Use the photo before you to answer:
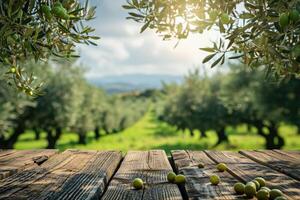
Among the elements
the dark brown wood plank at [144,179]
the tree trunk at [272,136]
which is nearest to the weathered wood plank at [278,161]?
the dark brown wood plank at [144,179]

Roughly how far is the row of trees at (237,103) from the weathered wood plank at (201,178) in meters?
13.5

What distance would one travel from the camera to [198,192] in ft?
11.3

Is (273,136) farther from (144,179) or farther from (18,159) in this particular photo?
(144,179)

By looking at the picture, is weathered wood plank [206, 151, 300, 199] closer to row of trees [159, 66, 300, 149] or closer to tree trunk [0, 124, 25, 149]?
row of trees [159, 66, 300, 149]

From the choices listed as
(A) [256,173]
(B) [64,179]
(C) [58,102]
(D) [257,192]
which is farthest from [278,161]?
(C) [58,102]

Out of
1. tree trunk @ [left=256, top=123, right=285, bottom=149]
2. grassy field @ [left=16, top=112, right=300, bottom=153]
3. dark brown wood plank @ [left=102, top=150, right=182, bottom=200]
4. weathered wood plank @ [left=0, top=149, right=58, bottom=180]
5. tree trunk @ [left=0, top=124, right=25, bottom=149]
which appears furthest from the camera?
grassy field @ [left=16, top=112, right=300, bottom=153]

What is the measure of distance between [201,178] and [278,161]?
1.53 meters

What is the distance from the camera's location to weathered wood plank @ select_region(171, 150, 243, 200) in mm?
3373

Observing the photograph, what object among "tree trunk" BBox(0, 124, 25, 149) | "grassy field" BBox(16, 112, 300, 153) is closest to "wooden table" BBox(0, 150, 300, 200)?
"grassy field" BBox(16, 112, 300, 153)

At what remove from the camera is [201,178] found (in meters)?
4.04

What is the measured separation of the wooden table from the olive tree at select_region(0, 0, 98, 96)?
962mm

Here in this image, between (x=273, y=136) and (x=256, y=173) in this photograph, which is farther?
(x=273, y=136)

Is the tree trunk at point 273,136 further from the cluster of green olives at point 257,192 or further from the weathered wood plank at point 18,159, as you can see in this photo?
the cluster of green olives at point 257,192

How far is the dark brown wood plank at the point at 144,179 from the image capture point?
3.37 meters
